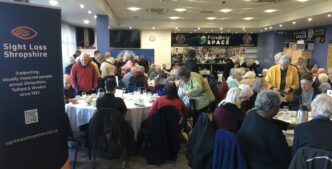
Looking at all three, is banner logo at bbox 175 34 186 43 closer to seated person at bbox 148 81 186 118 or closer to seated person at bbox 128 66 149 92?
seated person at bbox 128 66 149 92

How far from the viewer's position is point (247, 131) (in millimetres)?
2463

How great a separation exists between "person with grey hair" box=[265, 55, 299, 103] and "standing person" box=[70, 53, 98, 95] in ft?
11.7

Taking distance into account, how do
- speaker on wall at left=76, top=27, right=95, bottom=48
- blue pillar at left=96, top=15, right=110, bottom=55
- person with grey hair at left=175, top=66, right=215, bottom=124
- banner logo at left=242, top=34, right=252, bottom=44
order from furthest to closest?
1. banner logo at left=242, top=34, right=252, bottom=44
2. speaker on wall at left=76, top=27, right=95, bottom=48
3. blue pillar at left=96, top=15, right=110, bottom=55
4. person with grey hair at left=175, top=66, right=215, bottom=124

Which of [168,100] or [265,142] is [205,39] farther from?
[265,142]

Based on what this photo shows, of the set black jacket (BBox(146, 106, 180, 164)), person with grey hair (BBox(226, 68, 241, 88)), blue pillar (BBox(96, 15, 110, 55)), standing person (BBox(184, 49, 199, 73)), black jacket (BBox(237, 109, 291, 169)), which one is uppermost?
blue pillar (BBox(96, 15, 110, 55))

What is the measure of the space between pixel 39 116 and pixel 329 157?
2438 mm

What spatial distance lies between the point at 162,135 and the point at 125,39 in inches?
482

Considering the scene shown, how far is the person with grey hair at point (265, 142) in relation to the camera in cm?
235

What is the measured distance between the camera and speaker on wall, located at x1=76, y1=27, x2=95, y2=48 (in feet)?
47.7

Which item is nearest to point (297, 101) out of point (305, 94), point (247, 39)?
point (305, 94)

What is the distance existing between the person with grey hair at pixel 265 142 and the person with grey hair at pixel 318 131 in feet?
0.41

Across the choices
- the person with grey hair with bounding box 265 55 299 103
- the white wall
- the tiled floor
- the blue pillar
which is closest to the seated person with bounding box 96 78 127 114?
the tiled floor

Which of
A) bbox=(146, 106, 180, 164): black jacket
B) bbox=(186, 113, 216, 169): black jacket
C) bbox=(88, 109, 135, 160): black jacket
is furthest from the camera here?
bbox=(146, 106, 180, 164): black jacket

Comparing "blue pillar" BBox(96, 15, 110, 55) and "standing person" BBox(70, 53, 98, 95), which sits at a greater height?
"blue pillar" BBox(96, 15, 110, 55)
